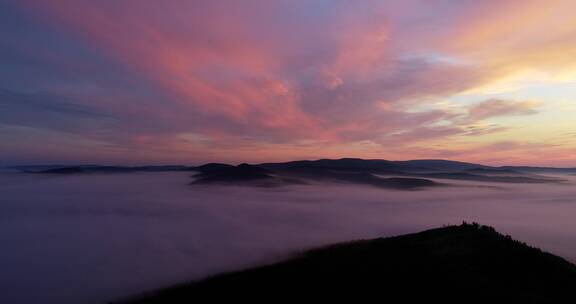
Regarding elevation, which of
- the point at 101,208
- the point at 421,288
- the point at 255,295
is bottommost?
the point at 101,208

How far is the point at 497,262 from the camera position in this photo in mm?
21578

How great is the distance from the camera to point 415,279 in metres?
19.2

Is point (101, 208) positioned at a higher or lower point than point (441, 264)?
lower

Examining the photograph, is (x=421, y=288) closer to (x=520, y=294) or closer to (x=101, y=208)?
(x=520, y=294)

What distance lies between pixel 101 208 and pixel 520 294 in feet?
495

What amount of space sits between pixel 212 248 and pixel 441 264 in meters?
38.4

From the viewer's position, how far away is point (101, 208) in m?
132

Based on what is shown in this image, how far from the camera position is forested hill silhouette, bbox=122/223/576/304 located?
17.2 metres

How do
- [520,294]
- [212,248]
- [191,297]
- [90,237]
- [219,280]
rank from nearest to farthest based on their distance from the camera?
[520,294] < [191,297] < [219,280] < [212,248] < [90,237]

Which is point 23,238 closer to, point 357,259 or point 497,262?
point 357,259

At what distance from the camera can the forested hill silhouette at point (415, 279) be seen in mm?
17203

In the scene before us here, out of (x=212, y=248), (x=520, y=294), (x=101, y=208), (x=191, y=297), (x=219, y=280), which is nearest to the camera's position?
(x=520, y=294)

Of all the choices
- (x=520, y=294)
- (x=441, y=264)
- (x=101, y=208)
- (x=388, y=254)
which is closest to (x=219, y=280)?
(x=388, y=254)

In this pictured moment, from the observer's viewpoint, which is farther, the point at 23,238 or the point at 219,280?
the point at 23,238
